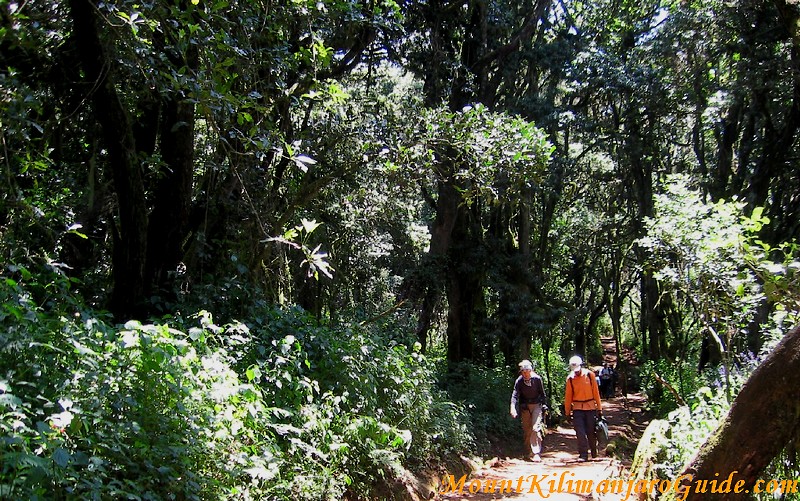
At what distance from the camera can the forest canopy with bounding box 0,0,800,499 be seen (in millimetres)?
4492

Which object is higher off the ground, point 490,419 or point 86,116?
point 86,116

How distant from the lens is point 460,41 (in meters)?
16.9

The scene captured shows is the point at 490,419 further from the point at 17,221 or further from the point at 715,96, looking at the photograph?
the point at 17,221

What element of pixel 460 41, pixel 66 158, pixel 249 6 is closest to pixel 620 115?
pixel 460 41

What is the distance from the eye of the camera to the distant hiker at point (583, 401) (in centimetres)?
974

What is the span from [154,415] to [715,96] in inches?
657

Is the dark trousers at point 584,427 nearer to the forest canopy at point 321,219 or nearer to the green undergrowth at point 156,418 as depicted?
the forest canopy at point 321,219

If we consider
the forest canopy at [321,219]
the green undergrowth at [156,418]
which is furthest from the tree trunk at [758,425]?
the green undergrowth at [156,418]

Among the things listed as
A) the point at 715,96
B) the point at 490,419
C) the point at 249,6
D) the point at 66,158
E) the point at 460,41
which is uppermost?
the point at 460,41

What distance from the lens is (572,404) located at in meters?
9.86

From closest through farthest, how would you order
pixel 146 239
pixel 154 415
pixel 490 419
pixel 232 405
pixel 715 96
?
pixel 154 415 → pixel 232 405 → pixel 146 239 → pixel 490 419 → pixel 715 96

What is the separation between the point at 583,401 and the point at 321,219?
21.9 feet

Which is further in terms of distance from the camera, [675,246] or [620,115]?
[620,115]

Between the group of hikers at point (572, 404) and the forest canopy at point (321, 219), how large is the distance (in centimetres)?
109
